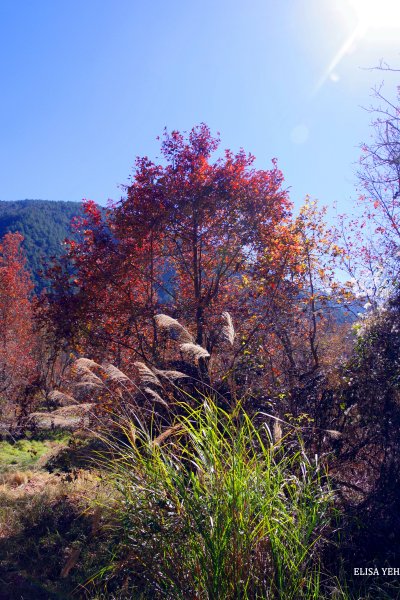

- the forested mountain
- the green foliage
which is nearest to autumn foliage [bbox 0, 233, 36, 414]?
the green foliage

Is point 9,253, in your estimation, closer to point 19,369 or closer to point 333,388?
point 19,369

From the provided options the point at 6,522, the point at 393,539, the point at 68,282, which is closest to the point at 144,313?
the point at 68,282

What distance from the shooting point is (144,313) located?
788 centimetres

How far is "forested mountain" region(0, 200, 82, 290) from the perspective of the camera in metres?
50.8

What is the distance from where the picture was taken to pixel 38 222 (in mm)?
58062

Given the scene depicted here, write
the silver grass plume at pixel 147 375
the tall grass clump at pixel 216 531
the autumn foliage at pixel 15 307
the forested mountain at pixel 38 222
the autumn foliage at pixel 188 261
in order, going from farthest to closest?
the forested mountain at pixel 38 222, the autumn foliage at pixel 15 307, the autumn foliage at pixel 188 261, the silver grass plume at pixel 147 375, the tall grass clump at pixel 216 531

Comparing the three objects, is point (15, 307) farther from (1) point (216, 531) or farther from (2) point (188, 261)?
(1) point (216, 531)

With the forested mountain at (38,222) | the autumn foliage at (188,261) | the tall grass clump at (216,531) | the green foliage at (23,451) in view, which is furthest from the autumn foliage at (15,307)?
the forested mountain at (38,222)

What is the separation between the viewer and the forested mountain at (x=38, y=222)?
50.8 meters

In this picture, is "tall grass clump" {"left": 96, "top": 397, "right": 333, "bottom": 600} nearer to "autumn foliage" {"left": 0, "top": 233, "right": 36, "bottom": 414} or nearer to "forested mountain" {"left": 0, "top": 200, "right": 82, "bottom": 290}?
"autumn foliage" {"left": 0, "top": 233, "right": 36, "bottom": 414}

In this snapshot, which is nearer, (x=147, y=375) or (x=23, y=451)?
(x=147, y=375)

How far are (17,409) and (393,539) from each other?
11.7 m

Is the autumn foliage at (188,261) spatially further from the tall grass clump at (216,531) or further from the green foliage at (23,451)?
the tall grass clump at (216,531)

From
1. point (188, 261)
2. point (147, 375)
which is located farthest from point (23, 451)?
point (147, 375)
